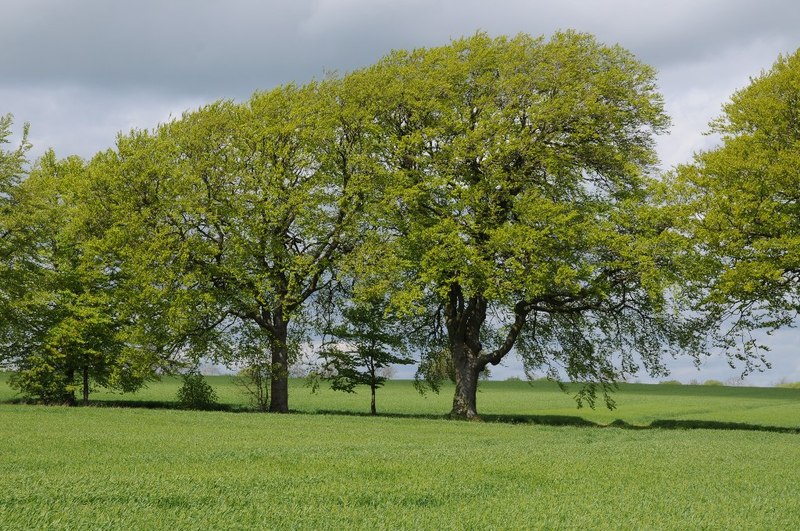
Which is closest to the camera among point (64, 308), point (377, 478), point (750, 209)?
point (377, 478)

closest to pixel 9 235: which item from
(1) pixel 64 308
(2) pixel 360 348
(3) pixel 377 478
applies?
(1) pixel 64 308

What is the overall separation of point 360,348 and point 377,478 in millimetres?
28415

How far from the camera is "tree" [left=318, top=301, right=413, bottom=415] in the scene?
4381cm

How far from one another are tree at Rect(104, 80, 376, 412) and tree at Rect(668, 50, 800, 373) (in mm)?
16713

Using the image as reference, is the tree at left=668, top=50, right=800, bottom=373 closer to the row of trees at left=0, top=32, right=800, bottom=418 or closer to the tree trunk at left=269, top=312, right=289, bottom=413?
the row of trees at left=0, top=32, right=800, bottom=418

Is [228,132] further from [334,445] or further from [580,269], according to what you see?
[334,445]

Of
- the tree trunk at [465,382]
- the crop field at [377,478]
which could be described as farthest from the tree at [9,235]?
the tree trunk at [465,382]

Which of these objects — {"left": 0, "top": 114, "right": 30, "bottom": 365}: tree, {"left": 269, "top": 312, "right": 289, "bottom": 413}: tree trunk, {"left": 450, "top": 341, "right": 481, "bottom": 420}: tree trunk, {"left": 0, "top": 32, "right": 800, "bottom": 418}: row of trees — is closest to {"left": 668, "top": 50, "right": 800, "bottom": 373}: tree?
{"left": 0, "top": 32, "right": 800, "bottom": 418}: row of trees

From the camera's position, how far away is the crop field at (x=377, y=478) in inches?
475

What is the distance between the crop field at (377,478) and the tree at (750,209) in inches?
309

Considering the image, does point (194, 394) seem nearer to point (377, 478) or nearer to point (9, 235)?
point (9, 235)

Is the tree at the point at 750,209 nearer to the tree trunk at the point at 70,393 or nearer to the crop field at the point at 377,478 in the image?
the crop field at the point at 377,478

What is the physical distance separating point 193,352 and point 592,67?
82.6 ft

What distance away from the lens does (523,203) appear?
37.2m
